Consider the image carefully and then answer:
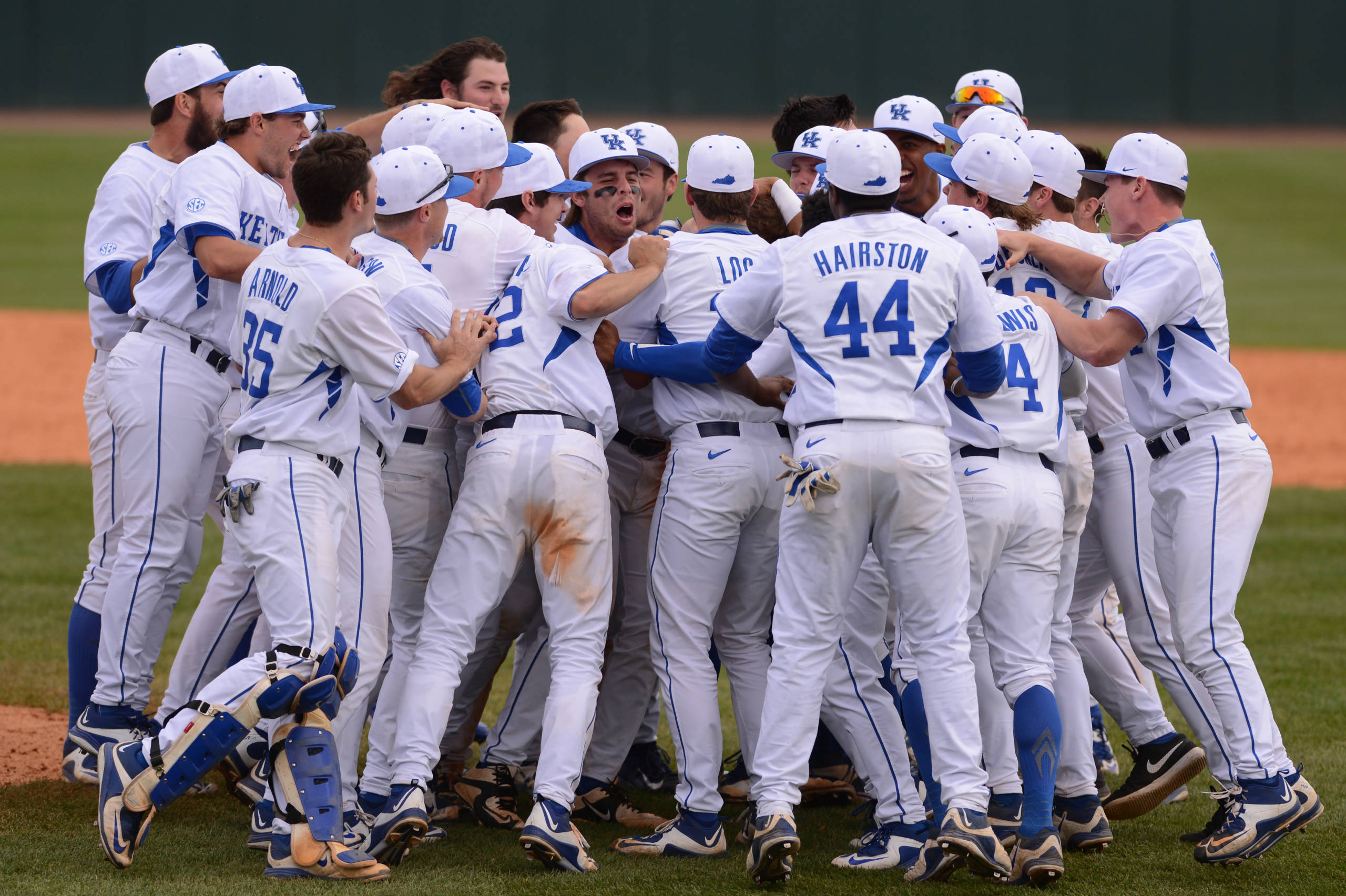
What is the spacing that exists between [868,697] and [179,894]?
2273mm

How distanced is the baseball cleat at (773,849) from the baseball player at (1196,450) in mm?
1397

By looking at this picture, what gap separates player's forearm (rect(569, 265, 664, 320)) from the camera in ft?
15.3

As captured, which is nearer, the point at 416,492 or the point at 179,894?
the point at 179,894

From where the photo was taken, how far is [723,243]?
5.02 meters

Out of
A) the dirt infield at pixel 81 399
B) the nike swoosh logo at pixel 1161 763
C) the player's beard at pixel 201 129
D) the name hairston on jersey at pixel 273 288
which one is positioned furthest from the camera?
the dirt infield at pixel 81 399

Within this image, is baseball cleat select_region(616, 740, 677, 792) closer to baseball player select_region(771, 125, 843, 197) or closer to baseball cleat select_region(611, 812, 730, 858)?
baseball cleat select_region(611, 812, 730, 858)

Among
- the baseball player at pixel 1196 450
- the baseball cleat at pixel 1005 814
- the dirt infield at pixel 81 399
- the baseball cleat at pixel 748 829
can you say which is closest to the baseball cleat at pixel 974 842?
the baseball cleat at pixel 1005 814

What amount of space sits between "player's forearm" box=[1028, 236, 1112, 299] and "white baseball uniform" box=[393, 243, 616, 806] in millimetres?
1562

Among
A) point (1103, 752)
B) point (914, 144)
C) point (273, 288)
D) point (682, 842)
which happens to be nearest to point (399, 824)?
point (682, 842)

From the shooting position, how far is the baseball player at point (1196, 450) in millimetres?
4609

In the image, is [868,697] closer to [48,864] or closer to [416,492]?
[416,492]

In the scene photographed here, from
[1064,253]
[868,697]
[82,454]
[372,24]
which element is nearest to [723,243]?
[1064,253]

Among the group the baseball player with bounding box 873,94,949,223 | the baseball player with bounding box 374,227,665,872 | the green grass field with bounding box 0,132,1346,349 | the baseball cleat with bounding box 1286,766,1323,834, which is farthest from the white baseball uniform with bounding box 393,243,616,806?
the green grass field with bounding box 0,132,1346,349

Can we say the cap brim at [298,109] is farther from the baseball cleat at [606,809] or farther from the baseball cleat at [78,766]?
the baseball cleat at [606,809]
